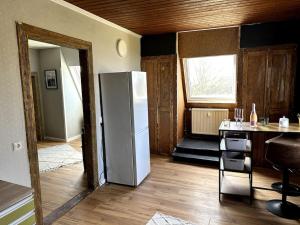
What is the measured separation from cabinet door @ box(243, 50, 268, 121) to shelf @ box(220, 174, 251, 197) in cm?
131

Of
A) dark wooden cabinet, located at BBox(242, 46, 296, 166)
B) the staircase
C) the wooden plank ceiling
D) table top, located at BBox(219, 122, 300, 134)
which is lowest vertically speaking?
the staircase

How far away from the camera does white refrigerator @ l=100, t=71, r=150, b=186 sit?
318 centimetres

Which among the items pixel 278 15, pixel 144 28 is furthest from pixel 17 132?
pixel 278 15

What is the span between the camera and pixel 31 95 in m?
2.25

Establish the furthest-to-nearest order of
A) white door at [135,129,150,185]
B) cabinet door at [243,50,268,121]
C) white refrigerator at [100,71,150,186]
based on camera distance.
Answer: cabinet door at [243,50,268,121]
white door at [135,129,150,185]
white refrigerator at [100,71,150,186]

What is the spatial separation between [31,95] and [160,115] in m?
2.88

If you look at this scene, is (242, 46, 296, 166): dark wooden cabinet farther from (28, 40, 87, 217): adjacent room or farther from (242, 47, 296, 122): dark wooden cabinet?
(28, 40, 87, 217): adjacent room

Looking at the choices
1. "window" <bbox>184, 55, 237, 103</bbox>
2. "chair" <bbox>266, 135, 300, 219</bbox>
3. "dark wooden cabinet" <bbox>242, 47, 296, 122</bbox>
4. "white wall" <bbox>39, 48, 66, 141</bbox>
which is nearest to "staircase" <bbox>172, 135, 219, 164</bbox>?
"window" <bbox>184, 55, 237, 103</bbox>

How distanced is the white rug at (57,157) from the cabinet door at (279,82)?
392cm

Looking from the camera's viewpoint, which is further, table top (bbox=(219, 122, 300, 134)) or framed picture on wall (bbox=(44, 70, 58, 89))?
framed picture on wall (bbox=(44, 70, 58, 89))

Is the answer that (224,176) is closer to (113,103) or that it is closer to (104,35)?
(113,103)

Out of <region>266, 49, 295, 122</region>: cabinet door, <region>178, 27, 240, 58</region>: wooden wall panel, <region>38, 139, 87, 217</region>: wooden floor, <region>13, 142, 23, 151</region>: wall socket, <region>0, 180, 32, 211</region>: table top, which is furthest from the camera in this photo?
<region>178, 27, 240, 58</region>: wooden wall panel

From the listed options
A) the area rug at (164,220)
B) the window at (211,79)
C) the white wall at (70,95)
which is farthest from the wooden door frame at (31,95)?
the white wall at (70,95)

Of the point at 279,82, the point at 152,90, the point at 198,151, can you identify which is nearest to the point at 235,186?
the point at 198,151
